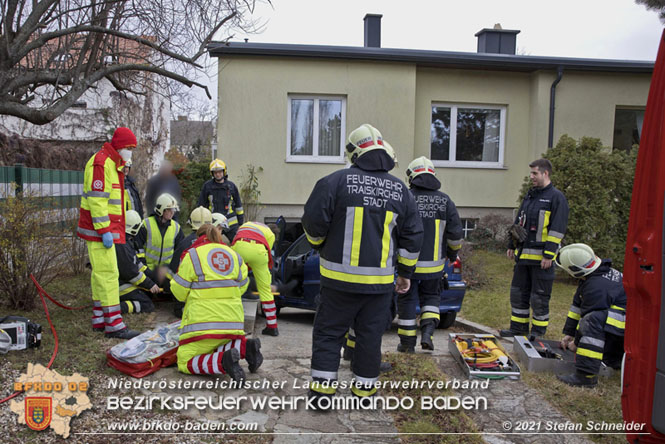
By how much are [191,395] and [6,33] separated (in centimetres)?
364

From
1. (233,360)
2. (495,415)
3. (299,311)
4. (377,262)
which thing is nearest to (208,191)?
(299,311)

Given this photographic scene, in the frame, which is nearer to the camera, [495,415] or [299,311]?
[495,415]

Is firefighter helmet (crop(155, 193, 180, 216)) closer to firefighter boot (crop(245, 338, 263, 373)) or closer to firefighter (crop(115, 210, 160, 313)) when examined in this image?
firefighter (crop(115, 210, 160, 313))

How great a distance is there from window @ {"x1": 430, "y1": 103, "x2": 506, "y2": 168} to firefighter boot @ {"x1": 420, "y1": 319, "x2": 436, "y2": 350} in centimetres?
780

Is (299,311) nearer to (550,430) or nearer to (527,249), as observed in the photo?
(527,249)

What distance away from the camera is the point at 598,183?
9.24 m

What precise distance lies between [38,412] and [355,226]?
Result: 8.39 feet

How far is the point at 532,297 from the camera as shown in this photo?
19.6 ft

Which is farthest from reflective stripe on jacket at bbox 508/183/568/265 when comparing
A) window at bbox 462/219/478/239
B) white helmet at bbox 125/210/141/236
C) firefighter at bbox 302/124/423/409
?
window at bbox 462/219/478/239

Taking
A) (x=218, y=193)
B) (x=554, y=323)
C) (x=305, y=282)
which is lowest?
(x=554, y=323)

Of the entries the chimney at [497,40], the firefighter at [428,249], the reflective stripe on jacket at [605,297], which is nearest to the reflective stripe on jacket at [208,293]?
the firefighter at [428,249]

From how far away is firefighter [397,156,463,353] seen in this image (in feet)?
17.4

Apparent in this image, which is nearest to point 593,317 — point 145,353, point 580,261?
point 580,261

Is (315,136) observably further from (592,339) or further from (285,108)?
(592,339)
